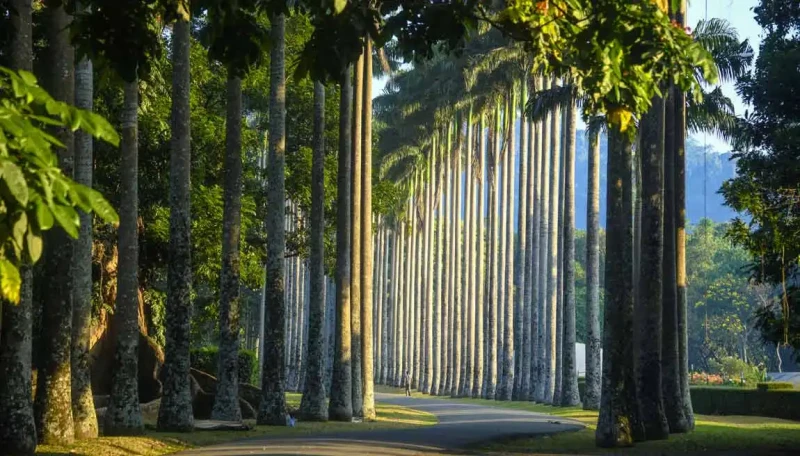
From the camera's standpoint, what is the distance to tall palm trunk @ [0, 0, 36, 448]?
16938mm

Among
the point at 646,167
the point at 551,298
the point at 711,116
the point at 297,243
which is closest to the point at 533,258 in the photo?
the point at 551,298

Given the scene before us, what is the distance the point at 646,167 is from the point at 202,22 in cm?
2538

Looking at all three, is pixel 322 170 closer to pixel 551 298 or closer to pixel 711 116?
pixel 711 116

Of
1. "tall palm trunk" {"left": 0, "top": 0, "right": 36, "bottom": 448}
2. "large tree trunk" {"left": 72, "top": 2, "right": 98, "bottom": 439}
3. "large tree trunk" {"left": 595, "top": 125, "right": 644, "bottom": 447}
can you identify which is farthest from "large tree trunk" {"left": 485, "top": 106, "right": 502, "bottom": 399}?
"tall palm trunk" {"left": 0, "top": 0, "right": 36, "bottom": 448}

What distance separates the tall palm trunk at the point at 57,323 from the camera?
19156 millimetres

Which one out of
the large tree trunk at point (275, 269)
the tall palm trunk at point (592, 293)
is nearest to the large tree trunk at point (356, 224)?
the large tree trunk at point (275, 269)

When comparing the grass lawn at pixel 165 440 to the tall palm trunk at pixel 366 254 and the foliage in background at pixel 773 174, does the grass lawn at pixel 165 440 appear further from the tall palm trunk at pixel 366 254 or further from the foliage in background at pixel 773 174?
the foliage in background at pixel 773 174

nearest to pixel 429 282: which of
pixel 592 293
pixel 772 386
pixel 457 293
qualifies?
pixel 457 293

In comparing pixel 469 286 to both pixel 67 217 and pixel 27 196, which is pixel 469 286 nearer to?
pixel 67 217

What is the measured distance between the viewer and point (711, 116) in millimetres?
38406

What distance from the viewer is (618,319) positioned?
79.0ft

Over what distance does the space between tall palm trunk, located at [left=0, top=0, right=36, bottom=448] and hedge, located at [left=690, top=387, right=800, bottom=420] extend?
30.8 metres

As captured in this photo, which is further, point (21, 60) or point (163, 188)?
point (163, 188)

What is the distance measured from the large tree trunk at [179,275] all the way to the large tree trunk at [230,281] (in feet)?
8.57
